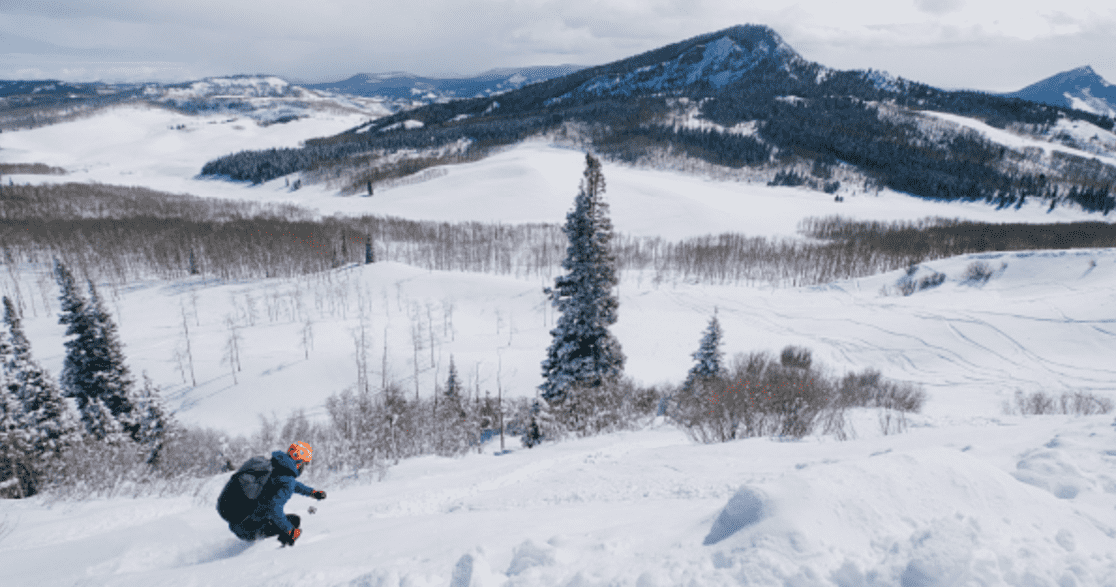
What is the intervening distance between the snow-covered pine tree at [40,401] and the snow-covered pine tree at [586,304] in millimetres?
21907

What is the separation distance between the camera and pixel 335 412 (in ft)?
108

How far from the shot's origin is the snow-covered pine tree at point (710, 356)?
2439 cm

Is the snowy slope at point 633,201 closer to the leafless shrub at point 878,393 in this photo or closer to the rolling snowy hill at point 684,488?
the rolling snowy hill at point 684,488

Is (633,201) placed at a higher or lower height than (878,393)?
higher

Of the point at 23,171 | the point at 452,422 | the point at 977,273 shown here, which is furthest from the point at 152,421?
the point at 23,171

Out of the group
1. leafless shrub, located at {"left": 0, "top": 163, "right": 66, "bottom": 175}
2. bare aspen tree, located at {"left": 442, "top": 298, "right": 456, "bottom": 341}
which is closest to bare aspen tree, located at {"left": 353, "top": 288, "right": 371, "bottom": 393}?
bare aspen tree, located at {"left": 442, "top": 298, "right": 456, "bottom": 341}

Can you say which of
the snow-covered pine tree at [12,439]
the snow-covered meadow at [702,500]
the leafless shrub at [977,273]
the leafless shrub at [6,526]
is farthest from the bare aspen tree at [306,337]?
the leafless shrub at [977,273]

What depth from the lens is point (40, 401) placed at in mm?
22062

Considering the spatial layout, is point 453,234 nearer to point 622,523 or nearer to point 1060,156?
point 622,523

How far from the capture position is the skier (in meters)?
6.52

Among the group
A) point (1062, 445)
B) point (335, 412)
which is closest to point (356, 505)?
point (1062, 445)

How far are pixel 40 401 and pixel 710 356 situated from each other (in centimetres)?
3235

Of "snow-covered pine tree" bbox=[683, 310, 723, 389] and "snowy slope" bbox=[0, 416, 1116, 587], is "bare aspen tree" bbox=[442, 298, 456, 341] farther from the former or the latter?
"snowy slope" bbox=[0, 416, 1116, 587]

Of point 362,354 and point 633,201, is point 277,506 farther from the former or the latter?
point 633,201
